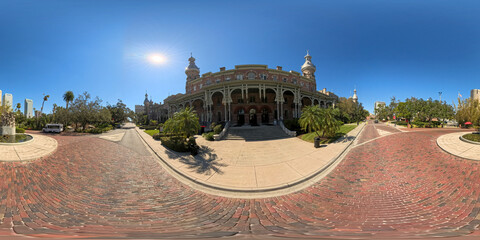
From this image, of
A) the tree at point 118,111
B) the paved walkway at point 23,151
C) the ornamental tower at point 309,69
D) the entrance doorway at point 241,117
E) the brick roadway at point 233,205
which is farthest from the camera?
the tree at point 118,111

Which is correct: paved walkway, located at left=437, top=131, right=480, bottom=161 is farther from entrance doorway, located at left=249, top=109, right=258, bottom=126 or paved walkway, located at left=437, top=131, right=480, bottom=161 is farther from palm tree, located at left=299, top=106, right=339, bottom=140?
entrance doorway, located at left=249, top=109, right=258, bottom=126

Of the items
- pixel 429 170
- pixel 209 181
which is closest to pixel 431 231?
pixel 429 170

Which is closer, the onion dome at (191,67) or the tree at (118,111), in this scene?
the onion dome at (191,67)

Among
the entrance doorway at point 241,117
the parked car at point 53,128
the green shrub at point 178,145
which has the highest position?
the entrance doorway at point 241,117

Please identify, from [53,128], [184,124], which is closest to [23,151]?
[184,124]

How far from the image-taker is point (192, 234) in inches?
139

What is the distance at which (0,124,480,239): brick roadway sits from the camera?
3629mm

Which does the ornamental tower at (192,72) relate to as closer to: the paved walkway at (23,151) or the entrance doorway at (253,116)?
the entrance doorway at (253,116)

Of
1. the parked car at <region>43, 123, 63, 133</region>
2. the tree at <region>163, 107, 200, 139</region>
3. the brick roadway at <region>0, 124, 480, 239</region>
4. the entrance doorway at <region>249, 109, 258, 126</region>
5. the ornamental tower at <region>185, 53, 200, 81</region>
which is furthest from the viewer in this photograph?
the ornamental tower at <region>185, 53, 200, 81</region>

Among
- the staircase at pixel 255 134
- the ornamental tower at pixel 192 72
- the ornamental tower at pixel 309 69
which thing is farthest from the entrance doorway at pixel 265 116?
the ornamental tower at pixel 192 72

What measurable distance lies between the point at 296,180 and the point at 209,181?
3.66 m

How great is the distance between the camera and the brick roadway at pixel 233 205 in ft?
11.9

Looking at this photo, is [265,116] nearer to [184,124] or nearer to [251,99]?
[251,99]

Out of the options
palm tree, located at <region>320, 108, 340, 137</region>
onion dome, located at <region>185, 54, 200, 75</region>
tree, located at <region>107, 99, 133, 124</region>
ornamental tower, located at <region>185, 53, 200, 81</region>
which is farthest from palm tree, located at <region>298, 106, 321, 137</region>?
tree, located at <region>107, 99, 133, 124</region>
